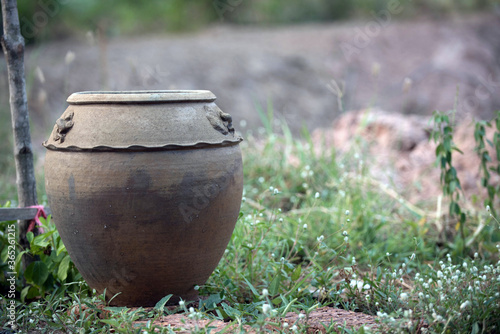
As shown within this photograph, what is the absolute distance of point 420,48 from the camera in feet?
37.4

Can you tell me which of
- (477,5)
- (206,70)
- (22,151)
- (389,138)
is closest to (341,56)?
(206,70)

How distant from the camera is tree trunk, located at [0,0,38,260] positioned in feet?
9.17

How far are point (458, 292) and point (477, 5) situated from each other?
14.7 meters

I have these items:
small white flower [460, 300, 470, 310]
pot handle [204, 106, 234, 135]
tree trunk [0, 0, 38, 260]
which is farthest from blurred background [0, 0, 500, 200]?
small white flower [460, 300, 470, 310]

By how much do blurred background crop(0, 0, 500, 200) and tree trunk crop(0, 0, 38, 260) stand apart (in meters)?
2.86

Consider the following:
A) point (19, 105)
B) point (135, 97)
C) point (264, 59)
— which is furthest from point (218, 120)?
point (264, 59)

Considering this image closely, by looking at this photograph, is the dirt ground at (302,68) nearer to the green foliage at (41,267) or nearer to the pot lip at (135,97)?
the green foliage at (41,267)

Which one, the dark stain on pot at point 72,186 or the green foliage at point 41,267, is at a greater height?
the dark stain on pot at point 72,186

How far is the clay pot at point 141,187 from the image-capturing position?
2.35m

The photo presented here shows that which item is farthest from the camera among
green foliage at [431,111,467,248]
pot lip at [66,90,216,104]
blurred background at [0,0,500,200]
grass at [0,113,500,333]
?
blurred background at [0,0,500,200]

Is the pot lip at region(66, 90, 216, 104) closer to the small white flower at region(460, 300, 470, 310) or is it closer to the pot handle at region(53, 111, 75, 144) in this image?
the pot handle at region(53, 111, 75, 144)

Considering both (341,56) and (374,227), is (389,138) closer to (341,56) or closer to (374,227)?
(374,227)

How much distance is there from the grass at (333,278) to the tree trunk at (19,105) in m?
0.26

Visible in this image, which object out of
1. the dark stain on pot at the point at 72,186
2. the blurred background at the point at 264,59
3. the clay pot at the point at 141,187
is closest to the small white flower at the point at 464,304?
the clay pot at the point at 141,187
